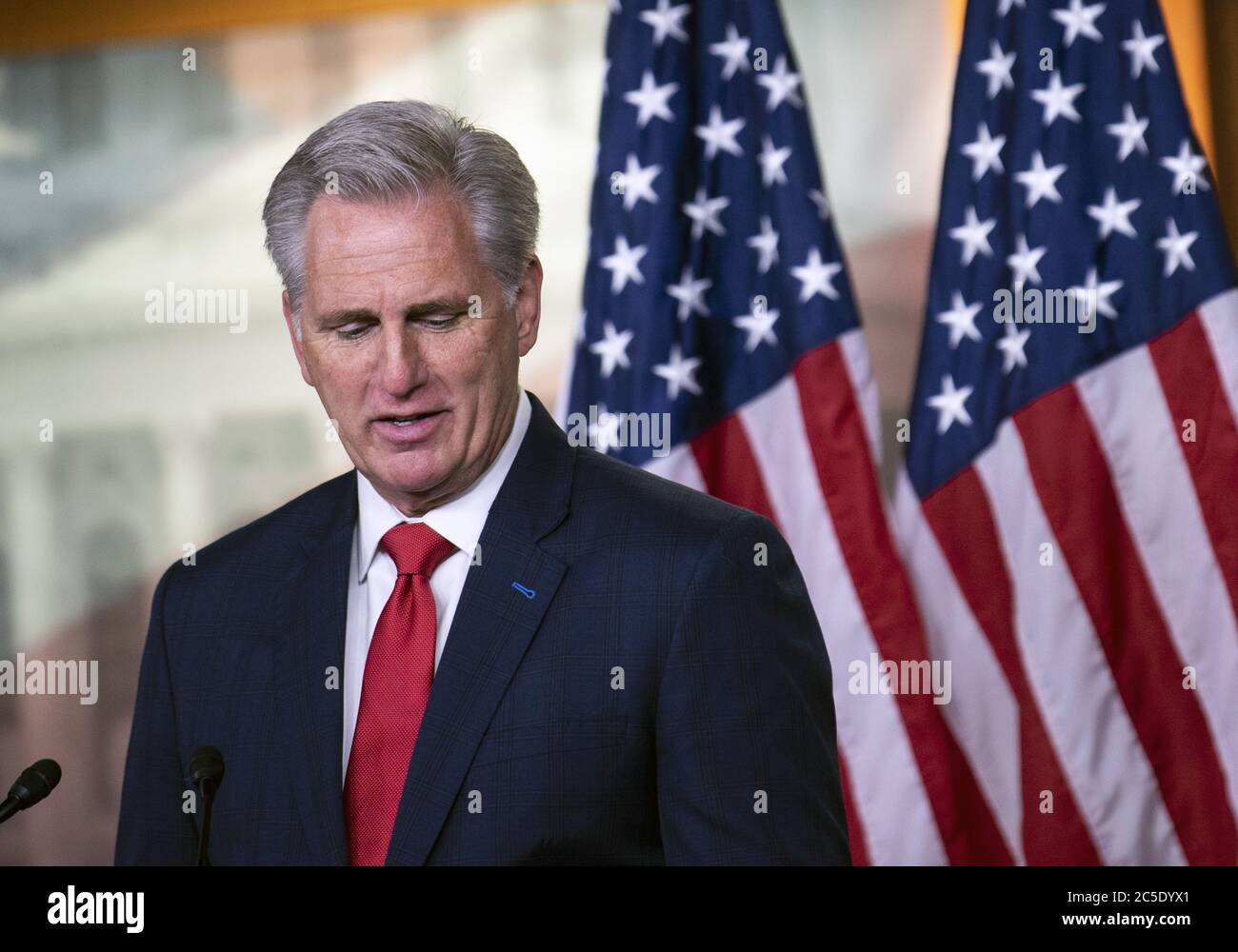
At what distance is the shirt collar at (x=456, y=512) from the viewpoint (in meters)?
1.62

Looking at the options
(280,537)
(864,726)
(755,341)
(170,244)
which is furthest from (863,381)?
(170,244)

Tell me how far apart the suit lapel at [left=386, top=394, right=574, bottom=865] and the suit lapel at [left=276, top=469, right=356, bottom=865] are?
111mm

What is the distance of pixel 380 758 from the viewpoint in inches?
60.2

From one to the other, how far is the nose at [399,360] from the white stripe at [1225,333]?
1994mm

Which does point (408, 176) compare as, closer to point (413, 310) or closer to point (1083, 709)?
point (413, 310)

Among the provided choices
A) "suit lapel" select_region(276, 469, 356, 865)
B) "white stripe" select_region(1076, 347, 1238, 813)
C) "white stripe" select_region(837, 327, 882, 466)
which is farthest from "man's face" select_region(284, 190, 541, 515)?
"white stripe" select_region(1076, 347, 1238, 813)

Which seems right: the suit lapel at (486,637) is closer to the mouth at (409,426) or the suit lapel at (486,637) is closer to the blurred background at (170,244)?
the mouth at (409,426)

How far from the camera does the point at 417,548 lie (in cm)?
161

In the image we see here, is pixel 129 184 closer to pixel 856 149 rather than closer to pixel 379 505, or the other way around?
pixel 856 149

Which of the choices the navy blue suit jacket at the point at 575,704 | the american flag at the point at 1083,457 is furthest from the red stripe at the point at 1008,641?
the navy blue suit jacket at the point at 575,704

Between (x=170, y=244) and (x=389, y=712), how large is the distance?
102 inches
